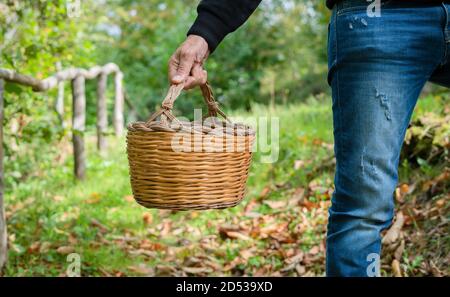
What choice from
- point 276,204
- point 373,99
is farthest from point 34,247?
point 373,99

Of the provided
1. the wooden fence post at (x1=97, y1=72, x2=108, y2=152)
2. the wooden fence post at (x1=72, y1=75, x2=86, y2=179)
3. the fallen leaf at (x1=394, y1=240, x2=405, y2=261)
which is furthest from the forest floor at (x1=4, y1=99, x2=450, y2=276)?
the wooden fence post at (x1=97, y1=72, x2=108, y2=152)

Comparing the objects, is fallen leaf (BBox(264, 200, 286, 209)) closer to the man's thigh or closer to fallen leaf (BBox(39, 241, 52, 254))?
fallen leaf (BBox(39, 241, 52, 254))

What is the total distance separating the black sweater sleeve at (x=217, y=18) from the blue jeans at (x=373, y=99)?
33 cm

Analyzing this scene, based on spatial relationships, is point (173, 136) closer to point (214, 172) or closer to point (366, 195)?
point (214, 172)

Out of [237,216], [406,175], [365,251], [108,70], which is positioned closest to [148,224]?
[237,216]

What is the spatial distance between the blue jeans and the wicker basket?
1.18ft

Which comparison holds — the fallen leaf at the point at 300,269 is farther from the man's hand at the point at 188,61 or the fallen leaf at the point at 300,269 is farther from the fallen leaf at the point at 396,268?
the man's hand at the point at 188,61

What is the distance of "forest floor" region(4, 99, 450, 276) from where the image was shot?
9.92 feet

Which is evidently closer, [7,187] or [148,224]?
[148,224]

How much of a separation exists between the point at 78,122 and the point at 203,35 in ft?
12.6

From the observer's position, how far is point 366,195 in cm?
163

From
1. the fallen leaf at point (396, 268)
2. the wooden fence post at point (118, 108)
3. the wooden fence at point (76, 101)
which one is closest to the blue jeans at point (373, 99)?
the fallen leaf at point (396, 268)

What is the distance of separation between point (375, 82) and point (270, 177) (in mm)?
3124

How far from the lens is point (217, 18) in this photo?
183 centimetres
